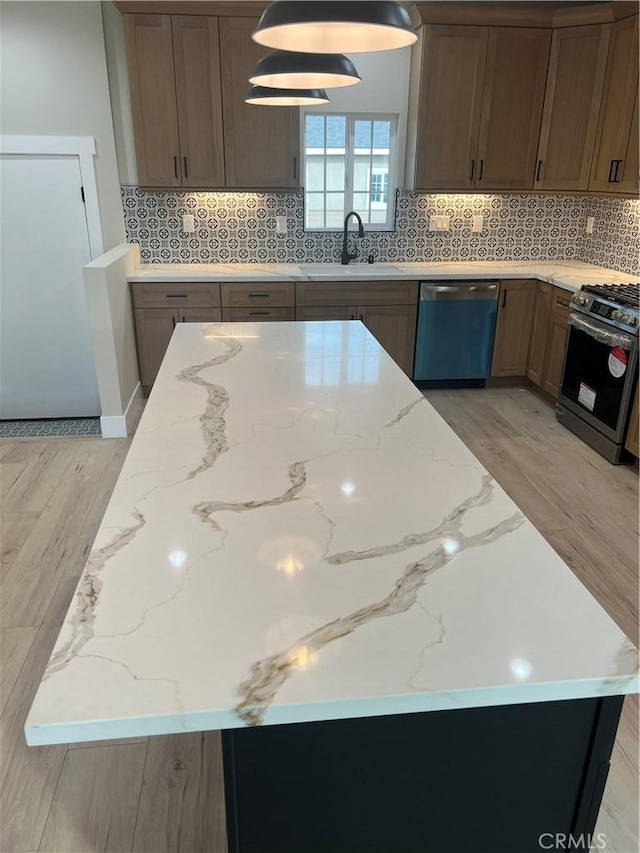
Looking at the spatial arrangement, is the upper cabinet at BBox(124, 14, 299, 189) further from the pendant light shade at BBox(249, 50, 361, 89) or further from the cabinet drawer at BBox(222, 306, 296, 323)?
the pendant light shade at BBox(249, 50, 361, 89)

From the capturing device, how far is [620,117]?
414 centimetres

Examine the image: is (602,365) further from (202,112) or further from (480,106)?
(202,112)

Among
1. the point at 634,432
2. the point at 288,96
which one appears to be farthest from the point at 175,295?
the point at 634,432

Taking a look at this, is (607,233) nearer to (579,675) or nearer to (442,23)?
(442,23)

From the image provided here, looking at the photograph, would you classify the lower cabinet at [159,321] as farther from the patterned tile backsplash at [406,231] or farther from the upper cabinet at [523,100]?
the upper cabinet at [523,100]

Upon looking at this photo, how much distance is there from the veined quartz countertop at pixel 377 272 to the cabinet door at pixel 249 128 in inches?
23.8

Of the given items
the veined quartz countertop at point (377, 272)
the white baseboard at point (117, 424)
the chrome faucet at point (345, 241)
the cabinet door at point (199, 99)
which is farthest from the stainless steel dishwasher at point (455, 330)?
the white baseboard at point (117, 424)

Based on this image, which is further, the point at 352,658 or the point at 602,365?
the point at 602,365

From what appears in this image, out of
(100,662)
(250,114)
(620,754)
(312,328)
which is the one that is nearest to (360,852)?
(100,662)

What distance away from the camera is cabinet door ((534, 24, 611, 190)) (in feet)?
14.1

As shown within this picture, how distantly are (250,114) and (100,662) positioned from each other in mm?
4175

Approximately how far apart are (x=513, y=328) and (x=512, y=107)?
61.0 inches

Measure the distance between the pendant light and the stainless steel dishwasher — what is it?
3310mm

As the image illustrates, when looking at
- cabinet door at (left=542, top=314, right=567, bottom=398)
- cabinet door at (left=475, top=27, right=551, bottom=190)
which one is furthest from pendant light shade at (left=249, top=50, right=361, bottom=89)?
cabinet door at (left=475, top=27, right=551, bottom=190)
